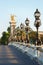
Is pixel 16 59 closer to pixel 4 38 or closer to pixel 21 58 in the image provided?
pixel 21 58

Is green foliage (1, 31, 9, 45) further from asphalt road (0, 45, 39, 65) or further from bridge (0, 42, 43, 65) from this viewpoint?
asphalt road (0, 45, 39, 65)

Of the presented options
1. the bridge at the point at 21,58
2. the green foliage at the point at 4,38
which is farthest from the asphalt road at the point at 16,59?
the green foliage at the point at 4,38

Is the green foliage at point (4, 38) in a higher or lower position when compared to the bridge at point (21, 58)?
lower

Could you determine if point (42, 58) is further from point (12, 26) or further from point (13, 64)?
point (12, 26)

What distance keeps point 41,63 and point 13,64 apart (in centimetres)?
203

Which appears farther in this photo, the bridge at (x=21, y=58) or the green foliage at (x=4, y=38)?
the green foliage at (x=4, y=38)

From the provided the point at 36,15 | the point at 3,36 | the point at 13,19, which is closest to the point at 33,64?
the point at 36,15

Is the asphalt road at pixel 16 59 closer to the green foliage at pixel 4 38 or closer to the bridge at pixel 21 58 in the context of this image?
the bridge at pixel 21 58

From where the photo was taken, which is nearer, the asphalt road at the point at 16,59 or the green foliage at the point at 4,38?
the asphalt road at the point at 16,59

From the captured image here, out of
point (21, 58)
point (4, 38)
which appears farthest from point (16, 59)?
point (4, 38)

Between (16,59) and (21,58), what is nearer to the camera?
(16,59)

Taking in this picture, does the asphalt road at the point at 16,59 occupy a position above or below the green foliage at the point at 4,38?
above

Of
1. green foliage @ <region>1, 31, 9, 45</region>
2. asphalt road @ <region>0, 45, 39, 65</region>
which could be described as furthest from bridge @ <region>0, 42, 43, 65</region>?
green foliage @ <region>1, 31, 9, 45</region>

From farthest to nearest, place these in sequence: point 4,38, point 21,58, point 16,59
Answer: point 4,38
point 21,58
point 16,59
